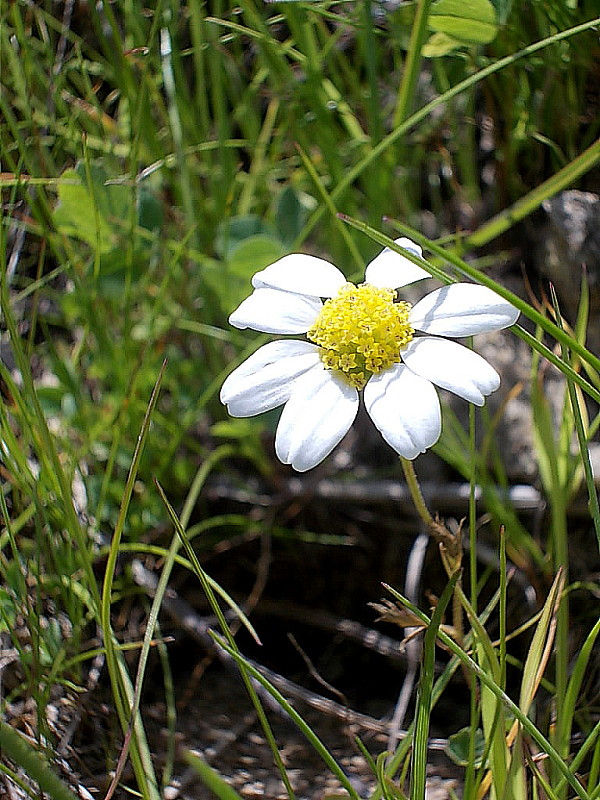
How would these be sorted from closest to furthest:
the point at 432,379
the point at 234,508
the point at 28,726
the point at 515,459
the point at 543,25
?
the point at 432,379 < the point at 28,726 < the point at 543,25 < the point at 515,459 < the point at 234,508

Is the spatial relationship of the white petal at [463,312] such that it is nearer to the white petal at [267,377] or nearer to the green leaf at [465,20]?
the white petal at [267,377]

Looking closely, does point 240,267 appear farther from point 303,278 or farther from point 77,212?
point 303,278

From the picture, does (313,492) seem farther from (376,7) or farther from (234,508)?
(376,7)

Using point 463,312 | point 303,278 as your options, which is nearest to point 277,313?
point 303,278

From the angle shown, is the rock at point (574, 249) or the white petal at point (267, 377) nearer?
the white petal at point (267, 377)

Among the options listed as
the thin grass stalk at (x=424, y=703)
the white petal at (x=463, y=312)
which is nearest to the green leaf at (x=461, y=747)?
the thin grass stalk at (x=424, y=703)

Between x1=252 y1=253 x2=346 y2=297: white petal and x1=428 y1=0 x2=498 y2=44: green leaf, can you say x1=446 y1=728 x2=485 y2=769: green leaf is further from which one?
x1=428 y1=0 x2=498 y2=44: green leaf

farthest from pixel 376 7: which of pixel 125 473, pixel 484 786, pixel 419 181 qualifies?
A: pixel 484 786
